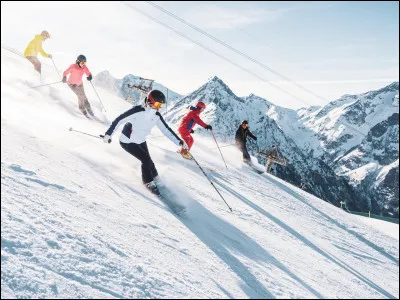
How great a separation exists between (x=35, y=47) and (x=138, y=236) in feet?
40.3

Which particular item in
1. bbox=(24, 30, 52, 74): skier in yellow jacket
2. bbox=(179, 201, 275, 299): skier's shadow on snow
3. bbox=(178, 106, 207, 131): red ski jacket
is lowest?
bbox=(179, 201, 275, 299): skier's shadow on snow

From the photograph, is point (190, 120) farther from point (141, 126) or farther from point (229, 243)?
point (229, 243)

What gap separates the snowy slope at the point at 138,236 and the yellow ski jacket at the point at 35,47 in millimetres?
3831

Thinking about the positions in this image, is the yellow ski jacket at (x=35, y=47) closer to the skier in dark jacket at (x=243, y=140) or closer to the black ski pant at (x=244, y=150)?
the skier in dark jacket at (x=243, y=140)

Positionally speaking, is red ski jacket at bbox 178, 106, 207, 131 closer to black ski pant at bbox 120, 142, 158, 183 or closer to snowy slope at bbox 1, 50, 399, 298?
snowy slope at bbox 1, 50, 399, 298

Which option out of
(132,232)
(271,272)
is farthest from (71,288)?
(271,272)

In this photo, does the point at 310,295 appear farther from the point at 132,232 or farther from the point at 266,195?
the point at 266,195

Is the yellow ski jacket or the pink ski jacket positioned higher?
the yellow ski jacket

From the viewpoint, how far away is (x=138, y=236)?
13.9 ft

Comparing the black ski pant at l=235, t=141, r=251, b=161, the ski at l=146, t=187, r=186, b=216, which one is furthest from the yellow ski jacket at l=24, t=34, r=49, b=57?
the ski at l=146, t=187, r=186, b=216

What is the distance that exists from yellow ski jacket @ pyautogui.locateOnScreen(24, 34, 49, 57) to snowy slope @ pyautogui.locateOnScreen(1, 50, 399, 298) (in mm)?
3831

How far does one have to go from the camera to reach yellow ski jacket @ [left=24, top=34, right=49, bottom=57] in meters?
13.7

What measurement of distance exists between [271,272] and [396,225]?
52.3 feet

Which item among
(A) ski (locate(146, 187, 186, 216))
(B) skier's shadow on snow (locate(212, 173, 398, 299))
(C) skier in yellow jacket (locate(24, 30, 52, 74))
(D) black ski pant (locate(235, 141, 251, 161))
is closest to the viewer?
(A) ski (locate(146, 187, 186, 216))
